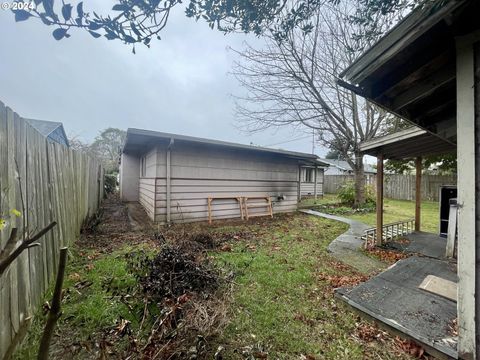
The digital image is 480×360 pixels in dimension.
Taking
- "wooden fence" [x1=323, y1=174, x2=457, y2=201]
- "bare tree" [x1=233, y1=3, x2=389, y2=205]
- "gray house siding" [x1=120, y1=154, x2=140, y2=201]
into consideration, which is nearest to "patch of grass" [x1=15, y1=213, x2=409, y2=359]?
"bare tree" [x1=233, y1=3, x2=389, y2=205]

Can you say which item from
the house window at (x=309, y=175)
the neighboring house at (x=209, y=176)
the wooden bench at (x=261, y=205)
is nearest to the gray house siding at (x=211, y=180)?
the neighboring house at (x=209, y=176)

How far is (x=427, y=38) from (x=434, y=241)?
17.9 feet

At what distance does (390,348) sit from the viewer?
214cm

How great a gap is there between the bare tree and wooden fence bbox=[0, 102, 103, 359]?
8690 mm

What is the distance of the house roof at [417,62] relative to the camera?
1.62m

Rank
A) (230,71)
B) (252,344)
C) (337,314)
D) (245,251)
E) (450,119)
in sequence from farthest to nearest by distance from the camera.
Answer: (230,71) → (245,251) → (450,119) → (337,314) → (252,344)

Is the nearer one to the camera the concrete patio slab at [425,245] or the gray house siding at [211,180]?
the concrete patio slab at [425,245]

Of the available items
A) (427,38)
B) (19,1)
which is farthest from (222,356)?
(427,38)

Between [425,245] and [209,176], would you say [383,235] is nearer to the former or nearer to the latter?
[425,245]

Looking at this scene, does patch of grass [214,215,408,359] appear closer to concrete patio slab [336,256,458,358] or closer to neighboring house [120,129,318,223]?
concrete patio slab [336,256,458,358]

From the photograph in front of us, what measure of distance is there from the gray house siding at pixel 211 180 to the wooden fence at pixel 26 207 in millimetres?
3121

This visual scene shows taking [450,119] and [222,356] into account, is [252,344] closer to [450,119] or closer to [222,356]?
[222,356]

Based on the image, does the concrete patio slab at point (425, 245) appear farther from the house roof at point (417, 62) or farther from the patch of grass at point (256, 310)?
the house roof at point (417, 62)

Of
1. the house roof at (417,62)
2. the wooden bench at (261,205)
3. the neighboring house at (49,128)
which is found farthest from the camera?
the neighboring house at (49,128)
